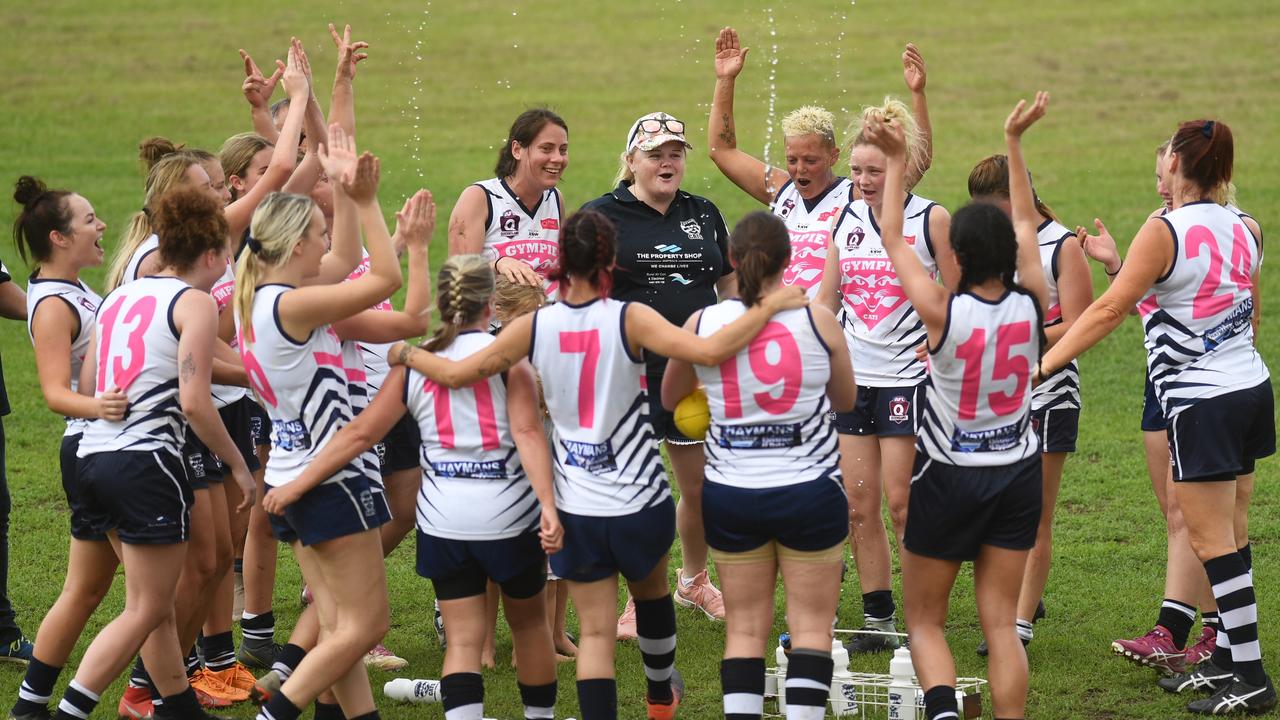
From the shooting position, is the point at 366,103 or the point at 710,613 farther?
the point at 366,103

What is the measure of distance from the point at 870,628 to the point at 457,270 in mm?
2982

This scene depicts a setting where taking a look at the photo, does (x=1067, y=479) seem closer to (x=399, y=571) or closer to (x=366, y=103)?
(x=399, y=571)

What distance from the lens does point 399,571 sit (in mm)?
8227

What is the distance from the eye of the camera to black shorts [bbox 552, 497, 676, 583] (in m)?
A: 5.24

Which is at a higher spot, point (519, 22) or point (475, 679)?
point (519, 22)

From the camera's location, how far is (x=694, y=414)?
17.8 ft

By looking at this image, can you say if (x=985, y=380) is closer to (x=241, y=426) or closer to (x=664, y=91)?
(x=241, y=426)

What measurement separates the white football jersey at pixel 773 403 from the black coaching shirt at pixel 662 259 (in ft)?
5.88

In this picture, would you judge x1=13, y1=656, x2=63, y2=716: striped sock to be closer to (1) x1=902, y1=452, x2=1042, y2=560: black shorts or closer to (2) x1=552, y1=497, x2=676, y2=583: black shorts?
(2) x1=552, y1=497, x2=676, y2=583: black shorts

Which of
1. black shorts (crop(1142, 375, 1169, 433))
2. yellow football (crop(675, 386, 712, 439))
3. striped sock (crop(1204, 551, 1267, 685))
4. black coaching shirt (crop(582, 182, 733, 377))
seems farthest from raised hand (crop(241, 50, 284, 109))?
striped sock (crop(1204, 551, 1267, 685))

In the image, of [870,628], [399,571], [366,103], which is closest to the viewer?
[870,628]

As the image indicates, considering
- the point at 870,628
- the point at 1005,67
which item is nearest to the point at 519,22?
the point at 1005,67

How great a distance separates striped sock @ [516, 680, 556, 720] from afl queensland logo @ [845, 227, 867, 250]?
2.61m

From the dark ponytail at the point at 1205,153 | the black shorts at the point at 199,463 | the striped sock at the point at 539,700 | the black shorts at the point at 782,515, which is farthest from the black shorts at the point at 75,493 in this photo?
the dark ponytail at the point at 1205,153
